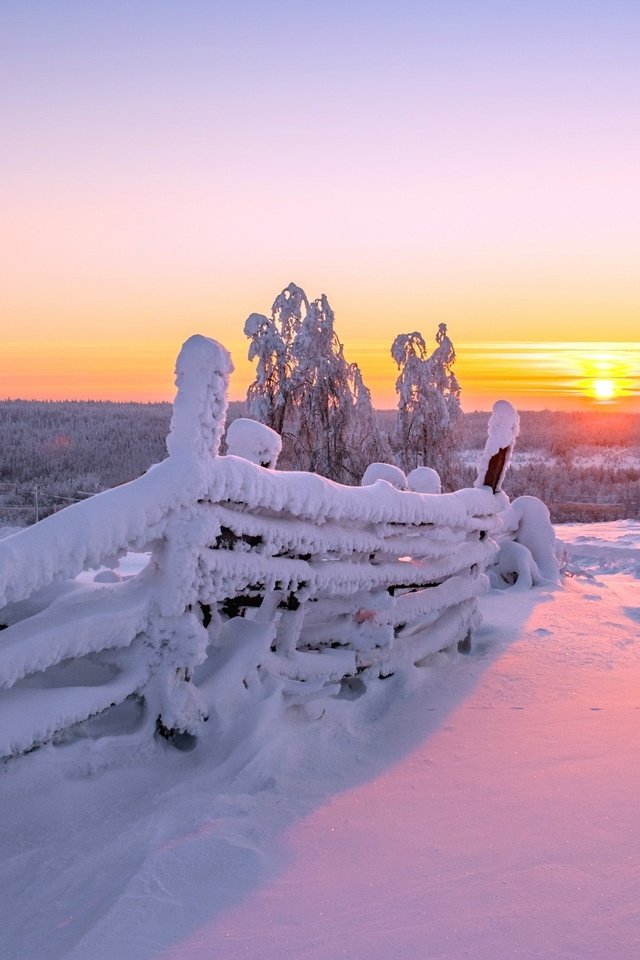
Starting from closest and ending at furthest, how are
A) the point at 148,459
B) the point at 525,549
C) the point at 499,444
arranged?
the point at 499,444 → the point at 525,549 → the point at 148,459

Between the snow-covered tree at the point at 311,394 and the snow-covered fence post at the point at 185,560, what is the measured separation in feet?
57.1

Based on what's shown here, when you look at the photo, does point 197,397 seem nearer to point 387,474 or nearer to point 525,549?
point 387,474

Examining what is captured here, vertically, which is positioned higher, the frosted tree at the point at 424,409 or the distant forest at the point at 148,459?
the frosted tree at the point at 424,409

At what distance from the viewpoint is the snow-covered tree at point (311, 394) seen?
2095cm

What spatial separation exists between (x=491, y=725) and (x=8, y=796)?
2.17 meters

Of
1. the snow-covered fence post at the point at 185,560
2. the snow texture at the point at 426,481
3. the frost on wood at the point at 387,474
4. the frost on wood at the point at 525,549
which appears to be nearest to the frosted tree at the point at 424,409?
the frost on wood at the point at 525,549

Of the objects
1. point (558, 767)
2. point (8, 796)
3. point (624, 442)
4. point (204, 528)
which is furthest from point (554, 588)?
point (624, 442)

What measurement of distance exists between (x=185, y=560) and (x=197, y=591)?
0.15 meters

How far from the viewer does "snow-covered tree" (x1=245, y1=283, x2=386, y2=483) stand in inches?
825

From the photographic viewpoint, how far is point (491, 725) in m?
4.04

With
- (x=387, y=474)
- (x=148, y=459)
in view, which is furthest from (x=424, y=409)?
(x=148, y=459)

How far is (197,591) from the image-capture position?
342cm

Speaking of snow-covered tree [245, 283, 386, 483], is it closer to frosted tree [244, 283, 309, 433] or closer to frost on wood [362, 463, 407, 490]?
frosted tree [244, 283, 309, 433]

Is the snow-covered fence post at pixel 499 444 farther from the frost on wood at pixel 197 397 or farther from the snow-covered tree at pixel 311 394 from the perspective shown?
the snow-covered tree at pixel 311 394
